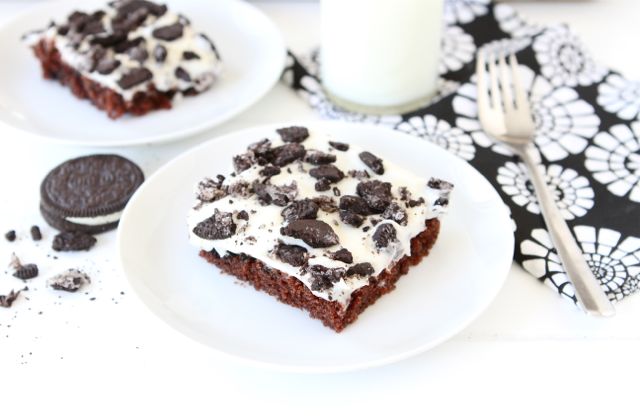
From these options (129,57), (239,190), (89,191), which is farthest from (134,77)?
(239,190)

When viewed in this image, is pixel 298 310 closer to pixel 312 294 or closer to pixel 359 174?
pixel 312 294

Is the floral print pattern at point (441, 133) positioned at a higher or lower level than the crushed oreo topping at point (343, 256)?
lower

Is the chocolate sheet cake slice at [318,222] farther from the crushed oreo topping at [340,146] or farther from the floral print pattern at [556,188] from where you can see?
the floral print pattern at [556,188]

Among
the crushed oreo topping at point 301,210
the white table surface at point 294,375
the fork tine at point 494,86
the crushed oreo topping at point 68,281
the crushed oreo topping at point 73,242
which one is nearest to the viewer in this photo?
the white table surface at point 294,375

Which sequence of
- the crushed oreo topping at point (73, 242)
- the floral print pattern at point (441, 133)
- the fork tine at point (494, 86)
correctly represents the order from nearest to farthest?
the crushed oreo topping at point (73, 242) → the floral print pattern at point (441, 133) → the fork tine at point (494, 86)

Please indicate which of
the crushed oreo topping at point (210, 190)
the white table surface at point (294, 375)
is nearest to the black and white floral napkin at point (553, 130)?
the white table surface at point (294, 375)

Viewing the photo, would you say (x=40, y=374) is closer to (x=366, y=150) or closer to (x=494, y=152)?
(x=366, y=150)
